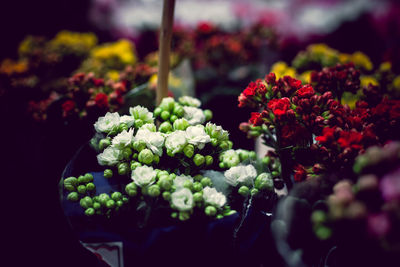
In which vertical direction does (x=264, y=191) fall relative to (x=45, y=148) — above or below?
below

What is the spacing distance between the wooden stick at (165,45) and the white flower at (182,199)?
41 centimetres

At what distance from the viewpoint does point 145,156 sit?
61 cm

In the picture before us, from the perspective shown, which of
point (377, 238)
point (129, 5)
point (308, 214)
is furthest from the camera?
point (129, 5)

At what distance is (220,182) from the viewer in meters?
0.65

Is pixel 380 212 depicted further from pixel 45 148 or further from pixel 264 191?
pixel 45 148

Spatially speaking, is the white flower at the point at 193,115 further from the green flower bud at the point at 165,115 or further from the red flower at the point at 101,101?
the red flower at the point at 101,101

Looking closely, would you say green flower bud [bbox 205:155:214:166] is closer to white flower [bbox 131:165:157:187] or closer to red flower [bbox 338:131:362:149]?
white flower [bbox 131:165:157:187]

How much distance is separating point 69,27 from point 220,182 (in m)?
2.35

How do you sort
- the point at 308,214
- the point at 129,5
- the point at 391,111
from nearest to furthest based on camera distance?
the point at 308,214 < the point at 391,111 < the point at 129,5

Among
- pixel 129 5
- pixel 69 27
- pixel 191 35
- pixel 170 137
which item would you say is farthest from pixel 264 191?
pixel 129 5

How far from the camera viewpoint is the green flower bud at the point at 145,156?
611 mm

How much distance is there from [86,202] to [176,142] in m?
0.22

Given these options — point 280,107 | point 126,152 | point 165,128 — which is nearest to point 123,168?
point 126,152

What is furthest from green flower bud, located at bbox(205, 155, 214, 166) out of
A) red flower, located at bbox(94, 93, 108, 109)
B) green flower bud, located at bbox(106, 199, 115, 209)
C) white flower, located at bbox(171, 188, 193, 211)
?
red flower, located at bbox(94, 93, 108, 109)
